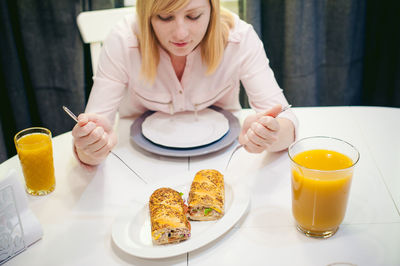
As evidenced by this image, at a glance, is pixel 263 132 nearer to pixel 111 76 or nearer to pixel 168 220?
pixel 168 220

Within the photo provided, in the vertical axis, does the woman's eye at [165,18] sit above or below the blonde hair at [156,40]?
above

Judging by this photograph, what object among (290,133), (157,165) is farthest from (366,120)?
(157,165)

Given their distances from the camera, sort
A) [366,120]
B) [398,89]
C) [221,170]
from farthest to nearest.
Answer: [398,89], [366,120], [221,170]

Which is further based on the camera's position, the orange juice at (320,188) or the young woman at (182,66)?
the young woman at (182,66)

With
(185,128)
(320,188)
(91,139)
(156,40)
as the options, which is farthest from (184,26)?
(320,188)

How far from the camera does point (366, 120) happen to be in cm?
151

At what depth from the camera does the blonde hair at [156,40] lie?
4.56 ft

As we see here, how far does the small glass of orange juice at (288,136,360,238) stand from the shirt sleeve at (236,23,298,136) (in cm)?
46

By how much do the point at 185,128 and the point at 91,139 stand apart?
39 centimetres

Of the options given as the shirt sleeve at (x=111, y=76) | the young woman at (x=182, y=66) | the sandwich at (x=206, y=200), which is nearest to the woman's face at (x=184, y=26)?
the young woman at (x=182, y=66)

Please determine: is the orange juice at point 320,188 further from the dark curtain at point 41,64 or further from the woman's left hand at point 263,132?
the dark curtain at point 41,64

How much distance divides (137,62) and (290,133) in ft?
1.94

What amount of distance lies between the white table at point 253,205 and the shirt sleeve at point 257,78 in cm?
14

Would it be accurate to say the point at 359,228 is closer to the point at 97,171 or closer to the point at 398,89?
the point at 97,171
